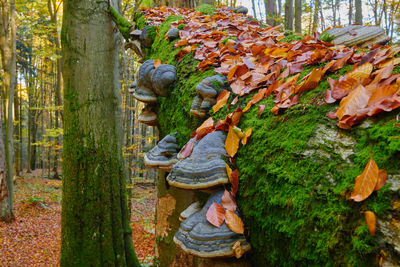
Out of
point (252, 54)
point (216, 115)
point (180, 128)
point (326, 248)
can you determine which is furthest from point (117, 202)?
point (326, 248)

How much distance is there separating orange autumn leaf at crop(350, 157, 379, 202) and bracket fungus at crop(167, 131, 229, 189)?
585 mm

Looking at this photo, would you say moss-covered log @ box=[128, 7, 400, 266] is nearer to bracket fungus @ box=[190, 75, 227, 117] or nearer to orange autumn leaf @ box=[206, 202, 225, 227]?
orange autumn leaf @ box=[206, 202, 225, 227]

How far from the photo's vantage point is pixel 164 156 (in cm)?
196

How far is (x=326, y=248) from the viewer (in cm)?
82

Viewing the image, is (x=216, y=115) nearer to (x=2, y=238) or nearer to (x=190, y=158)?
(x=190, y=158)

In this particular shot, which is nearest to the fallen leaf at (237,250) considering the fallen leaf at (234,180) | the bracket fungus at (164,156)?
the fallen leaf at (234,180)

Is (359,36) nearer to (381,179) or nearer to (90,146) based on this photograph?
(381,179)

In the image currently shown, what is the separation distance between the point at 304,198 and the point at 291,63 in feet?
3.55

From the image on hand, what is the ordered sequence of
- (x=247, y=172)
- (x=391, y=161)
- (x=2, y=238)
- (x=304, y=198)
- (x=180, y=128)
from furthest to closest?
(x=2, y=238), (x=180, y=128), (x=247, y=172), (x=304, y=198), (x=391, y=161)

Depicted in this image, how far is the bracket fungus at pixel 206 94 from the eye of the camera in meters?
1.76

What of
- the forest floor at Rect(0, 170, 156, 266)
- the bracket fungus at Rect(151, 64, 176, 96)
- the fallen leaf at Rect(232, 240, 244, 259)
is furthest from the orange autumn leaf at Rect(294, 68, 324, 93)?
the forest floor at Rect(0, 170, 156, 266)

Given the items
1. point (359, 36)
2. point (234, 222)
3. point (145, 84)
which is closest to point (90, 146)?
point (145, 84)

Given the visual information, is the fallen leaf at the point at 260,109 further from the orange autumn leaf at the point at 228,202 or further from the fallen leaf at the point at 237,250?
the fallen leaf at the point at 237,250

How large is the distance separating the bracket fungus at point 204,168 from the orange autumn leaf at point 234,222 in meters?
0.16
